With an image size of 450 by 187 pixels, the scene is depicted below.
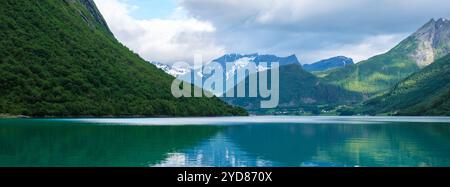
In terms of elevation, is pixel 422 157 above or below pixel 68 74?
below

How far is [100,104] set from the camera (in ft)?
643

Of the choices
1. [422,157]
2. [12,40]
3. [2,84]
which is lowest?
[422,157]

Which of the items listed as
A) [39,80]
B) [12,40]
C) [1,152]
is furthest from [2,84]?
[1,152]

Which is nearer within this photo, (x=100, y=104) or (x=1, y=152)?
(x=1, y=152)

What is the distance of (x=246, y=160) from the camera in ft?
158

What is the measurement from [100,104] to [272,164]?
160 m

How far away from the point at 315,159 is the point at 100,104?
157 m

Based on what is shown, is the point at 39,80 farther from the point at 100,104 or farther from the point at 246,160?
the point at 246,160
